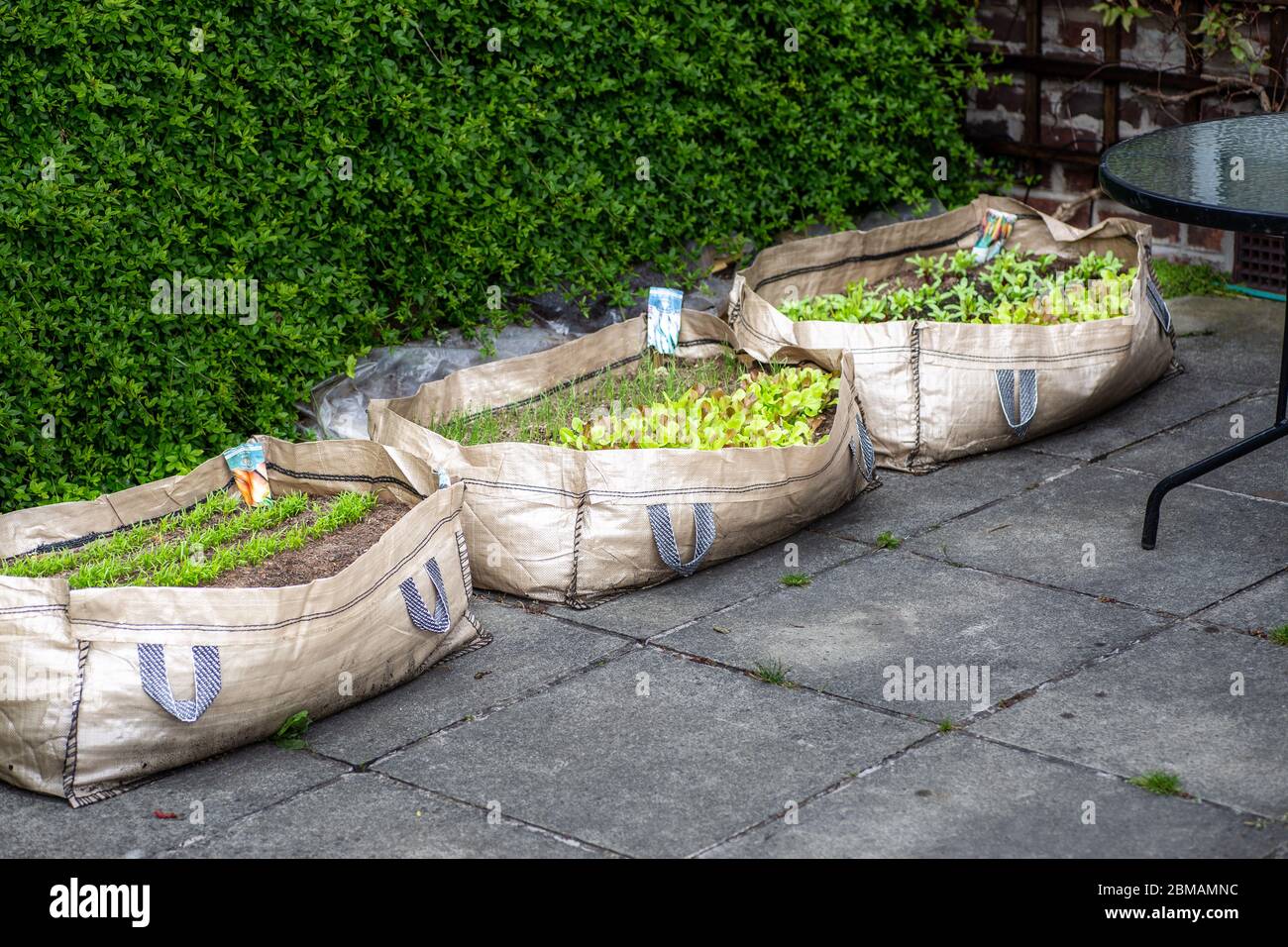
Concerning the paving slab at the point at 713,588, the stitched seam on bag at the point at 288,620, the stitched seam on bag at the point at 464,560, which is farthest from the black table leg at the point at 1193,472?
the stitched seam on bag at the point at 288,620

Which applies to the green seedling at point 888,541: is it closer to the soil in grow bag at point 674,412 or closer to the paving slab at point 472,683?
the soil in grow bag at point 674,412

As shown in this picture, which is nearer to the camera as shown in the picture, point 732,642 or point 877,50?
point 732,642

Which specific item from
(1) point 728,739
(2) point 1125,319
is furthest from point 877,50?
(1) point 728,739

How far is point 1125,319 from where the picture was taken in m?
5.82

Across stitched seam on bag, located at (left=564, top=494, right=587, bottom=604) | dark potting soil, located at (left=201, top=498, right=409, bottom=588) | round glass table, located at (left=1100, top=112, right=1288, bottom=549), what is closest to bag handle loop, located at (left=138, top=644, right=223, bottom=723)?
dark potting soil, located at (left=201, top=498, right=409, bottom=588)

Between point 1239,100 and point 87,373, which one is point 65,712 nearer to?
point 87,373

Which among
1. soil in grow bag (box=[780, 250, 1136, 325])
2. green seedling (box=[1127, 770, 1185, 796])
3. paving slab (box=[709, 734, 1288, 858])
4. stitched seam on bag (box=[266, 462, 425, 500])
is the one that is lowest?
paving slab (box=[709, 734, 1288, 858])

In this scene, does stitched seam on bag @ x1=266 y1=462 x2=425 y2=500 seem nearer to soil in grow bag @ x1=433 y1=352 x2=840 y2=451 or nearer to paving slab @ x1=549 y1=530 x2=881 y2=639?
soil in grow bag @ x1=433 y1=352 x2=840 y2=451

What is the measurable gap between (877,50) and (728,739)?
439cm

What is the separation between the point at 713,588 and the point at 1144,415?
222 centimetres

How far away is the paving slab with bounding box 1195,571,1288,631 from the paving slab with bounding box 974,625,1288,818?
84mm

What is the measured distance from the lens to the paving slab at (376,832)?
11.5 ft

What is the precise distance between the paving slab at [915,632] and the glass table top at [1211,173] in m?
1.15

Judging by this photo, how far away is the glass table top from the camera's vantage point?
4410mm
